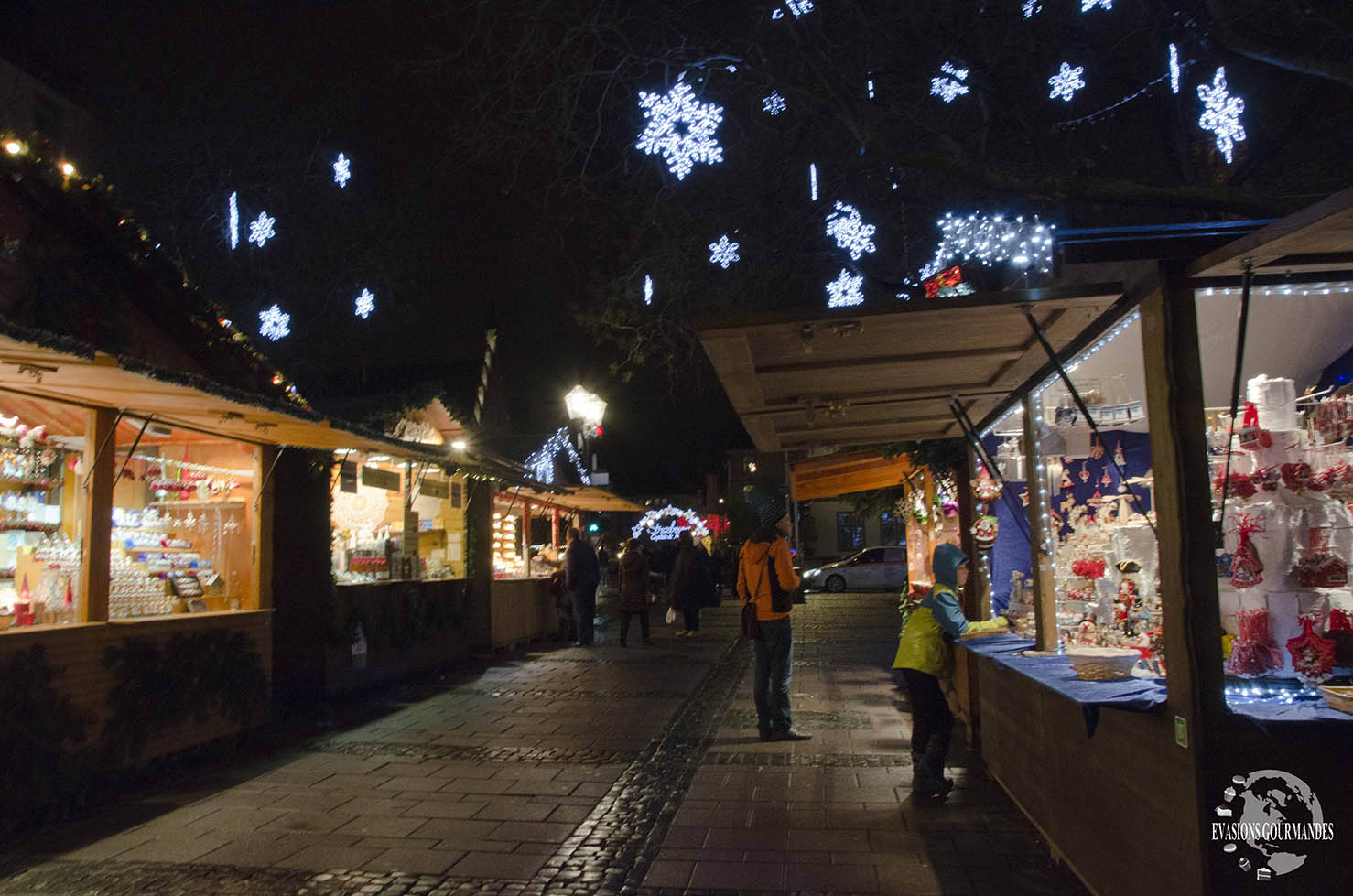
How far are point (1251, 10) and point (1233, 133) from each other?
102 inches

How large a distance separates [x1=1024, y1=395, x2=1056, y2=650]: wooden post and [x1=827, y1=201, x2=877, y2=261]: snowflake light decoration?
8.44 meters

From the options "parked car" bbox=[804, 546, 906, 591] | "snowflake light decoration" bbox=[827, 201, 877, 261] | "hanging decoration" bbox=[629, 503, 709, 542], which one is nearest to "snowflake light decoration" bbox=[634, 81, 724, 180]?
"snowflake light decoration" bbox=[827, 201, 877, 261]

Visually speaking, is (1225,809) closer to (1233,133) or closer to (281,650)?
(281,650)

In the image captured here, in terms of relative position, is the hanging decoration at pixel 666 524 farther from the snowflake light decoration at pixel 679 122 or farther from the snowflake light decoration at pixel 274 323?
the snowflake light decoration at pixel 679 122

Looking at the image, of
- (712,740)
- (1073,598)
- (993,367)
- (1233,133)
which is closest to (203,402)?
(712,740)

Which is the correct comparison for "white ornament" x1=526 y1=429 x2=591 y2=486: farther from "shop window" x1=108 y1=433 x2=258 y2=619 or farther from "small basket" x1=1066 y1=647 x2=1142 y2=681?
"small basket" x1=1066 y1=647 x2=1142 y2=681

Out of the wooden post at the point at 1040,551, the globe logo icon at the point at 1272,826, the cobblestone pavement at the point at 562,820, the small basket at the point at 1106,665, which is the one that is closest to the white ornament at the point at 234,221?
the cobblestone pavement at the point at 562,820

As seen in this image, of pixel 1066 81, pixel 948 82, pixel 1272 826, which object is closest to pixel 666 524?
pixel 1066 81

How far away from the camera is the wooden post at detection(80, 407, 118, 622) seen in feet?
21.3

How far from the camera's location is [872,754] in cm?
723

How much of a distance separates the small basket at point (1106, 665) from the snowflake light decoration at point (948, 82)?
870 cm

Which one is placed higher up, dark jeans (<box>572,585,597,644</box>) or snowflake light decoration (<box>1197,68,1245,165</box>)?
snowflake light decoration (<box>1197,68,1245,165</box>)

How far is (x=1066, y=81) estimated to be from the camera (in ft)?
38.9

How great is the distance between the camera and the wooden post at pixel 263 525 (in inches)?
341
